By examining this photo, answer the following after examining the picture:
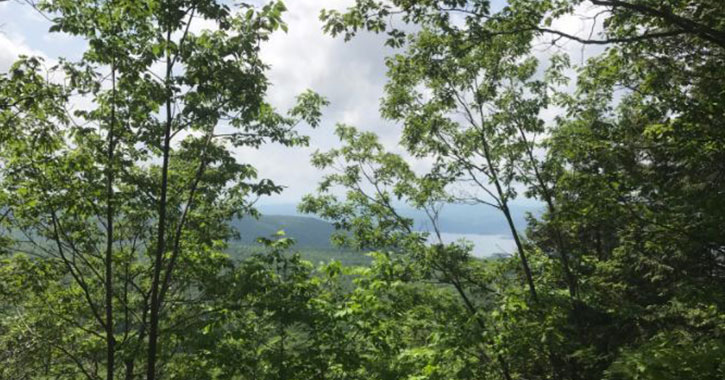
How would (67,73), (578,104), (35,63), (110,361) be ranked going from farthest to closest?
1. (578,104)
2. (110,361)
3. (67,73)
4. (35,63)

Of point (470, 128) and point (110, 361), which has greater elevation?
point (470, 128)

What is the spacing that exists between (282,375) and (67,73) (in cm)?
658

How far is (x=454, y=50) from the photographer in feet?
22.4

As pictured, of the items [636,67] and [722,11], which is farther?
[636,67]

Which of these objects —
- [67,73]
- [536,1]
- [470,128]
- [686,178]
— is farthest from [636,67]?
[686,178]

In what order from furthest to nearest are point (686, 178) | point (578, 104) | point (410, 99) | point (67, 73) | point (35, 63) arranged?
point (686, 178)
point (410, 99)
point (578, 104)
point (67, 73)
point (35, 63)

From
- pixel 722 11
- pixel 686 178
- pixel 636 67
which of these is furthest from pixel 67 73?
pixel 686 178

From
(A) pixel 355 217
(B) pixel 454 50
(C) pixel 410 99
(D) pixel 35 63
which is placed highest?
(C) pixel 410 99

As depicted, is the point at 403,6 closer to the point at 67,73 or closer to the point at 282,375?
the point at 67,73

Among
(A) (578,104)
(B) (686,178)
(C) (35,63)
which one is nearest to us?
(C) (35,63)

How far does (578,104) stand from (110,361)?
13.9 meters

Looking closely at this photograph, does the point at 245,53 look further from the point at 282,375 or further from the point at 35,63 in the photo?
the point at 282,375

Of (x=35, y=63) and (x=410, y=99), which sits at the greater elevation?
(x=410, y=99)

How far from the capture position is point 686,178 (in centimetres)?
1969
